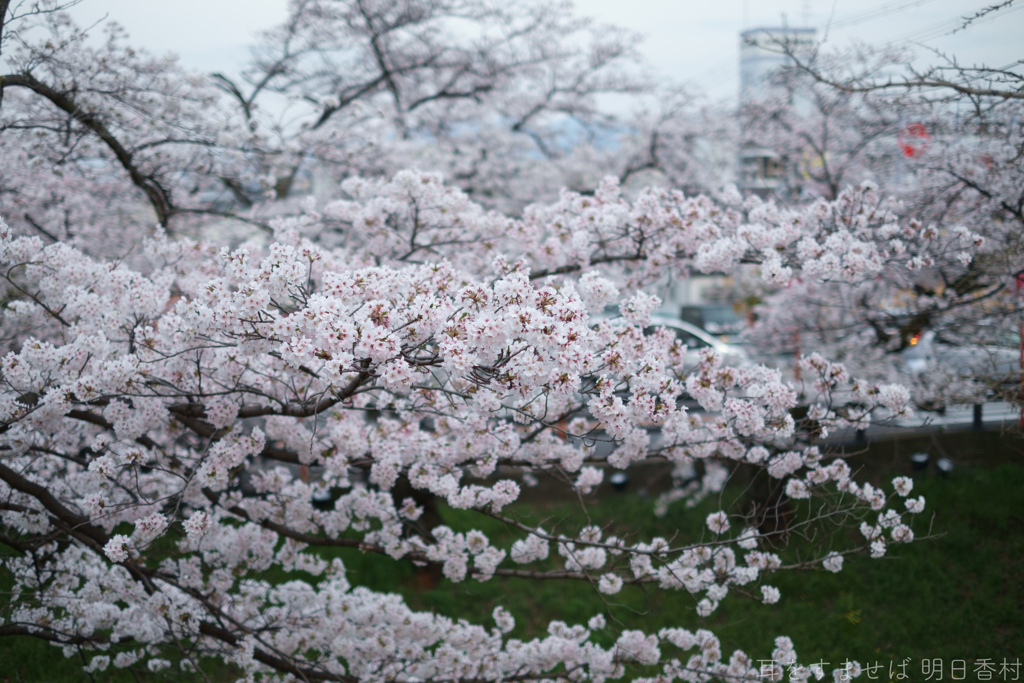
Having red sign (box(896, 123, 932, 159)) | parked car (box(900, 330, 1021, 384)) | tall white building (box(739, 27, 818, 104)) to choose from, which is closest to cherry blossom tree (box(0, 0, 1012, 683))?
parked car (box(900, 330, 1021, 384))

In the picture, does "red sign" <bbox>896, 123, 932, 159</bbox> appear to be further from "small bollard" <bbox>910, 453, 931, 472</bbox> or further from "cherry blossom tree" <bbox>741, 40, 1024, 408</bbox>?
"small bollard" <bbox>910, 453, 931, 472</bbox>

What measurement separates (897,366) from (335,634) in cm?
641

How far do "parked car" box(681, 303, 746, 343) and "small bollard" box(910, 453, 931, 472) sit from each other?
14.3 m

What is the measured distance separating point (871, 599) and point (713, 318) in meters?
19.3

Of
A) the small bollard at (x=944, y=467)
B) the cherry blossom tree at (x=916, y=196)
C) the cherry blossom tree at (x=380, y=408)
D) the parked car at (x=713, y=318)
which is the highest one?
the parked car at (x=713, y=318)

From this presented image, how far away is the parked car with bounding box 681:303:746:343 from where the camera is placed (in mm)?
22609

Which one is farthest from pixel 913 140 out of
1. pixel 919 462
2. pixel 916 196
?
pixel 919 462

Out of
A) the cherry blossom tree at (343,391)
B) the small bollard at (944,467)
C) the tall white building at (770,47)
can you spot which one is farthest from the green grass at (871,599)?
the tall white building at (770,47)

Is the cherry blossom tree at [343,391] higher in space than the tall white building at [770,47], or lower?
lower

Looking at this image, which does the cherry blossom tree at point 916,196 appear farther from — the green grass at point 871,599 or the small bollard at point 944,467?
the green grass at point 871,599

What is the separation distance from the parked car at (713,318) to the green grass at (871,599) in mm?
15279

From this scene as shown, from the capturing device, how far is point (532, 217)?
4328 millimetres

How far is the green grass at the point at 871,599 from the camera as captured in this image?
5.32 m

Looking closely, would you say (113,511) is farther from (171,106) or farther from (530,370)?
(171,106)
